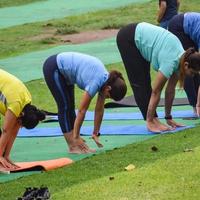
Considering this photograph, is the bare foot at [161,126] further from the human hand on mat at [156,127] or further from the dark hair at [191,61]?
the dark hair at [191,61]

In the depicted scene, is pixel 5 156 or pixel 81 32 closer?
pixel 5 156

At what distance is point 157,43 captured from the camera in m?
9.43

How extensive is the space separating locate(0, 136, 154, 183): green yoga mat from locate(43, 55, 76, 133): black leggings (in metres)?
0.33

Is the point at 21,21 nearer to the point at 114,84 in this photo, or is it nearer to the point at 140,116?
the point at 140,116

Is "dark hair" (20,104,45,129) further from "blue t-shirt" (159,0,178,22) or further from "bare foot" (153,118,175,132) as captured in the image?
"blue t-shirt" (159,0,178,22)

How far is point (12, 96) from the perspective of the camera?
25.9ft

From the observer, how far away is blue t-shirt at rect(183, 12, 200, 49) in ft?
33.1

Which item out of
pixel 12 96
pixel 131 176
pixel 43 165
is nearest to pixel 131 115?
pixel 43 165

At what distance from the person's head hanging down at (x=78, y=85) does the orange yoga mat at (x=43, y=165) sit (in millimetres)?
445

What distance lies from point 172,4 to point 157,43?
17.8ft

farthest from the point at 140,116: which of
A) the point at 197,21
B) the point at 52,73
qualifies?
the point at 52,73

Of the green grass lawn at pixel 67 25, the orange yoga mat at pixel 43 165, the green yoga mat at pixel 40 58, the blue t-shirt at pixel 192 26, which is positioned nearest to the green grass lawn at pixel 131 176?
the orange yoga mat at pixel 43 165

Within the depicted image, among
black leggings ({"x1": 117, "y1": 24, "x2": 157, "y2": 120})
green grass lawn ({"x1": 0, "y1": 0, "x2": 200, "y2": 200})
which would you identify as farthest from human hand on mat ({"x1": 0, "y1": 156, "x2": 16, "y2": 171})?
black leggings ({"x1": 117, "y1": 24, "x2": 157, "y2": 120})

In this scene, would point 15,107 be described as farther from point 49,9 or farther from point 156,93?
point 49,9
